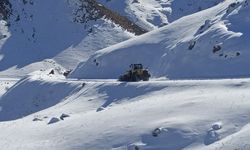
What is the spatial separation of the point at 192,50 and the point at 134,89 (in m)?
10.2

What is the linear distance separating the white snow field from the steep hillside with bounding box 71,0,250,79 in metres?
0.12

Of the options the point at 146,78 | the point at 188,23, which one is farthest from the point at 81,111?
the point at 188,23

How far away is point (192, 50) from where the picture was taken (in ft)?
169

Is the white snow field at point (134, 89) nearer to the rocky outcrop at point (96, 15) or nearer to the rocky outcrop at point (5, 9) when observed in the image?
the rocky outcrop at point (96, 15)

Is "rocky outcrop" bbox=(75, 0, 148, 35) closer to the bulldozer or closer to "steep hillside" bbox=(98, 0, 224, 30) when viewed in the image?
"steep hillside" bbox=(98, 0, 224, 30)

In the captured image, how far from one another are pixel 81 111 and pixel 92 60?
22.1 metres

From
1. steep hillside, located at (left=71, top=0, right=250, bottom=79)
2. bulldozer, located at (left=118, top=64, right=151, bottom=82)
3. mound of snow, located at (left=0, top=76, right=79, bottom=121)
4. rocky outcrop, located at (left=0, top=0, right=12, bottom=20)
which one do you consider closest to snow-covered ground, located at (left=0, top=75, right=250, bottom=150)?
bulldozer, located at (left=118, top=64, right=151, bottom=82)

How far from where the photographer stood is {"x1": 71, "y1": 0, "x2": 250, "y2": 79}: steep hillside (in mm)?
47281

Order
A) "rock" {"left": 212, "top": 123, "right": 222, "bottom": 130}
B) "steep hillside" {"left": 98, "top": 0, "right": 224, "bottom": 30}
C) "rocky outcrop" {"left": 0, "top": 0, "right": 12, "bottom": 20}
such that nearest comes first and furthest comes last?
"rock" {"left": 212, "top": 123, "right": 222, "bottom": 130}
"rocky outcrop" {"left": 0, "top": 0, "right": 12, "bottom": 20}
"steep hillside" {"left": 98, "top": 0, "right": 224, "bottom": 30}

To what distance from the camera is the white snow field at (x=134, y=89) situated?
28.4m

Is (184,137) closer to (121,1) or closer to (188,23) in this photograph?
(188,23)

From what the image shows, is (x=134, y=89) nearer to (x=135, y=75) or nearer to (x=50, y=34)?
(x=135, y=75)

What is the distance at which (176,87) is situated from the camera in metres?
39.8

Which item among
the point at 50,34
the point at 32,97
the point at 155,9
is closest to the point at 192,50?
the point at 32,97
